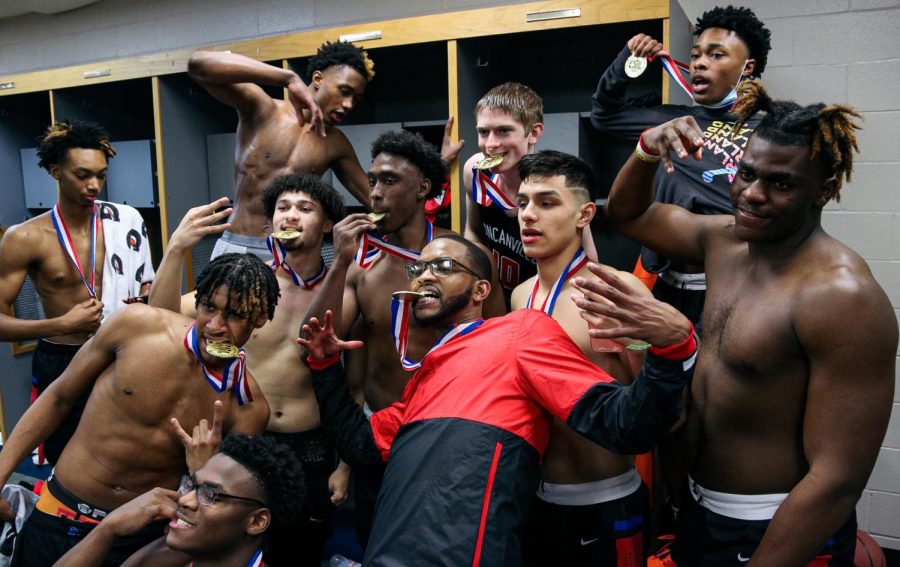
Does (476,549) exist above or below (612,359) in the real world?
below

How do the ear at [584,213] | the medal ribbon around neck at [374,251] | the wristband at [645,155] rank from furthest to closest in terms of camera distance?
1. the medal ribbon around neck at [374,251]
2. the ear at [584,213]
3. the wristband at [645,155]

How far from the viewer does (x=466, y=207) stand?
2904mm

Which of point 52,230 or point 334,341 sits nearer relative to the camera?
point 334,341

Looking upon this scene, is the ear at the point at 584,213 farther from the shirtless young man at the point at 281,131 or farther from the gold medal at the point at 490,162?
the shirtless young man at the point at 281,131

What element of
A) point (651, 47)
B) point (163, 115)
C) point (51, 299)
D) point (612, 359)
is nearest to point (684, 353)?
point (612, 359)

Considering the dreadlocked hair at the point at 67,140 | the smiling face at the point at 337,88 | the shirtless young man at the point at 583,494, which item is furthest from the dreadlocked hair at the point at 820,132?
the dreadlocked hair at the point at 67,140

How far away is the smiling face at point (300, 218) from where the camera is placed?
2531mm

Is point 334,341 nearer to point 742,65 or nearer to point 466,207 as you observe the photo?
point 466,207

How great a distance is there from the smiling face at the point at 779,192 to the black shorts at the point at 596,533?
79 centimetres

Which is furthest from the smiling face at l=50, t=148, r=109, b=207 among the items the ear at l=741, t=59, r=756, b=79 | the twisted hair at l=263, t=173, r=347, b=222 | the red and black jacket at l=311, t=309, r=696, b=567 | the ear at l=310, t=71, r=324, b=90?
the ear at l=741, t=59, r=756, b=79

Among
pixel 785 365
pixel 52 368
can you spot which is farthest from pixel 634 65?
pixel 52 368

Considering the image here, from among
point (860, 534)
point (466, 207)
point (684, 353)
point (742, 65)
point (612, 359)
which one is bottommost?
point (860, 534)

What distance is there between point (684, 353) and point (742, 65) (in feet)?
4.98

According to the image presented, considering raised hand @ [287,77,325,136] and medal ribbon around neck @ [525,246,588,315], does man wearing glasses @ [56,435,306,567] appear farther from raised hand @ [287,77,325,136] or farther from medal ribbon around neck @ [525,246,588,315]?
raised hand @ [287,77,325,136]
